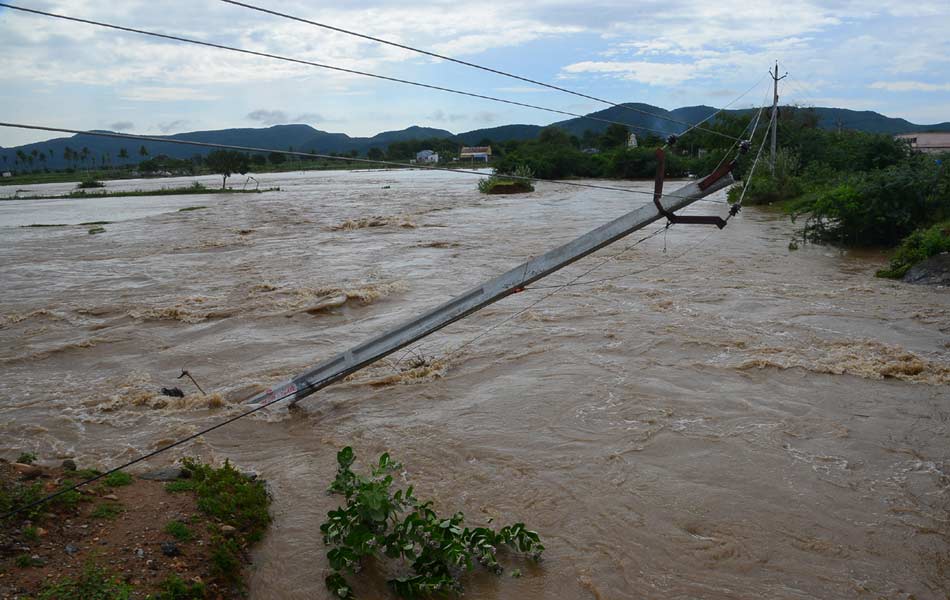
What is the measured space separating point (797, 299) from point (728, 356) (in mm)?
3265

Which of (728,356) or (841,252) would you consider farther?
(841,252)

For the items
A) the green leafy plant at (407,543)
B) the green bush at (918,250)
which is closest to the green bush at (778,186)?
the green bush at (918,250)

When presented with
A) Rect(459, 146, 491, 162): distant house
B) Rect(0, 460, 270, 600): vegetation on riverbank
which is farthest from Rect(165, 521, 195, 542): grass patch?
Rect(459, 146, 491, 162): distant house

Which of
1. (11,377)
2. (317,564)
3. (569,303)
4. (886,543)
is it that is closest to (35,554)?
(317,564)

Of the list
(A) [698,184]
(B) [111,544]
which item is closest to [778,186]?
(A) [698,184]

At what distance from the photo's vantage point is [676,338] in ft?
27.8

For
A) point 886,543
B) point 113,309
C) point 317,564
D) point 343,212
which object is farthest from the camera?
point 343,212

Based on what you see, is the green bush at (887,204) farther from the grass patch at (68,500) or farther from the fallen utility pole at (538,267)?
the grass patch at (68,500)

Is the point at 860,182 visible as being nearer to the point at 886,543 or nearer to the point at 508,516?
the point at 886,543

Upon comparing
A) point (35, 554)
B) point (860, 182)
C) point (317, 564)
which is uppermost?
point (860, 182)

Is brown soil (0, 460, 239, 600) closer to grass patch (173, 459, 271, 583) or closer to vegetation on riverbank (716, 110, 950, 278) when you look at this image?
grass patch (173, 459, 271, 583)

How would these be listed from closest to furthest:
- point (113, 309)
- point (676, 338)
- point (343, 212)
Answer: point (676, 338), point (113, 309), point (343, 212)

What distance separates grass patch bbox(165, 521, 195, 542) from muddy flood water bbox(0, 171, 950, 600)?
457 millimetres

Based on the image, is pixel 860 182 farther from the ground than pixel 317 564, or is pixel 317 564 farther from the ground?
pixel 860 182
